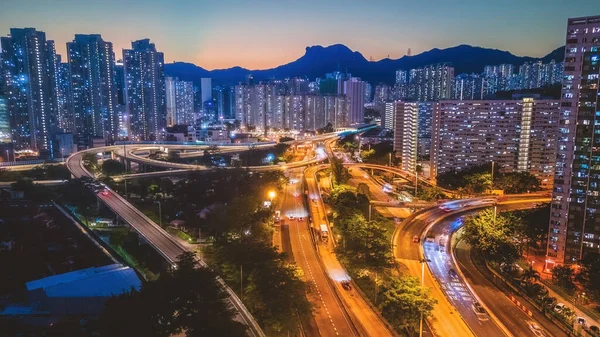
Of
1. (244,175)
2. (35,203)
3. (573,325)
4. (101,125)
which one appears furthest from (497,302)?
(101,125)

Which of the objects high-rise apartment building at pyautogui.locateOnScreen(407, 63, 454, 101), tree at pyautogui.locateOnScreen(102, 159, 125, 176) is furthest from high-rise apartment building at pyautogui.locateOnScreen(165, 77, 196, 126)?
tree at pyautogui.locateOnScreen(102, 159, 125, 176)

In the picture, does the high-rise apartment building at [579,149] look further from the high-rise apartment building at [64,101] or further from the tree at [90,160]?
the high-rise apartment building at [64,101]

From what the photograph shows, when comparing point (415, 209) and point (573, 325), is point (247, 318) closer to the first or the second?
point (573, 325)

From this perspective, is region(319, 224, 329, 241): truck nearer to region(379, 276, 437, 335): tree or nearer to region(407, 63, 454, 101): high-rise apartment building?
region(379, 276, 437, 335): tree

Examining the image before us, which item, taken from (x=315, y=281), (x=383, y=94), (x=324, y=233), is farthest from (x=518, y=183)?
(x=383, y=94)

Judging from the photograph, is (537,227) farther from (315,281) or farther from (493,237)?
(315,281)

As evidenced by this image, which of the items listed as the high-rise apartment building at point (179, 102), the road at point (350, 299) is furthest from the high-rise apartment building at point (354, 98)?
the road at point (350, 299)
